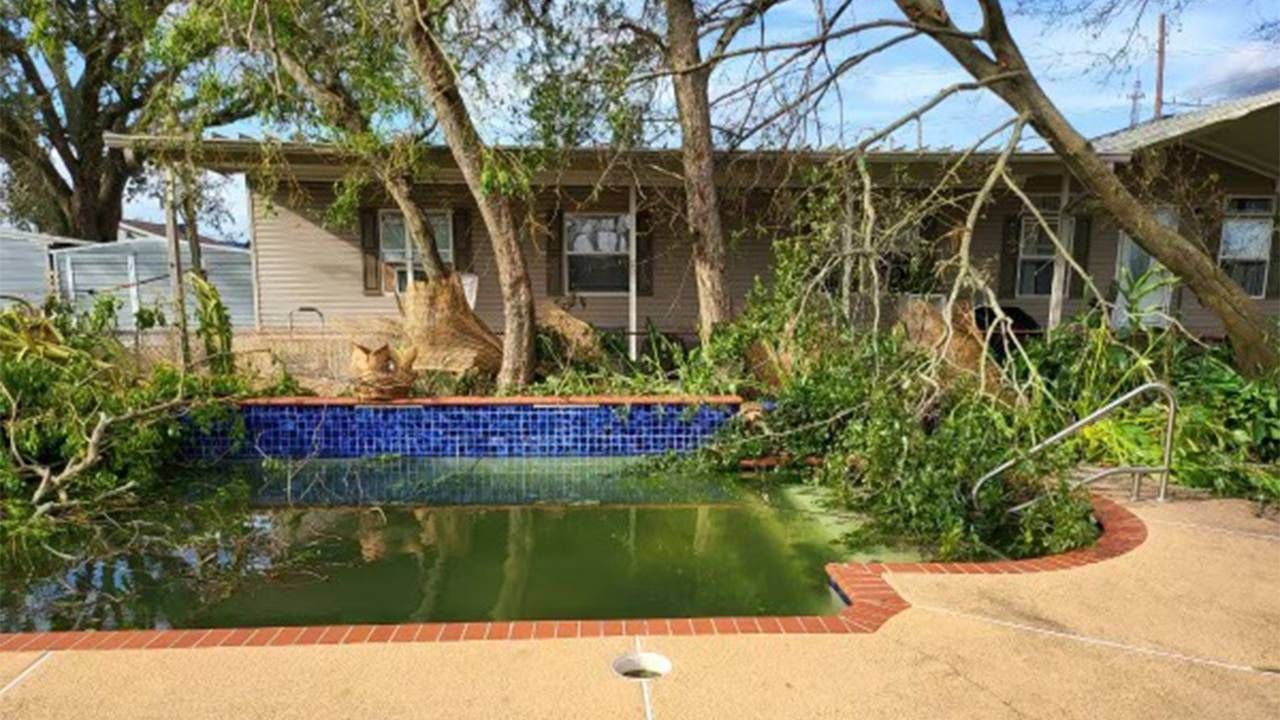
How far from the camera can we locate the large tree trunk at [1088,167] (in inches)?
255

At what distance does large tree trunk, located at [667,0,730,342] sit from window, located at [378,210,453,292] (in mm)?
3924

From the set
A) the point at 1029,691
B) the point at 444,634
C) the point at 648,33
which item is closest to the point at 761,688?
the point at 1029,691

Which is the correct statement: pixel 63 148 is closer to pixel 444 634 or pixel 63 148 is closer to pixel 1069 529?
pixel 444 634

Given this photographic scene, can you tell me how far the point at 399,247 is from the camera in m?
10.9

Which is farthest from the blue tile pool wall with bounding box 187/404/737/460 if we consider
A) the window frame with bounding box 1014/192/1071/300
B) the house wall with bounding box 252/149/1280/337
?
the window frame with bounding box 1014/192/1071/300

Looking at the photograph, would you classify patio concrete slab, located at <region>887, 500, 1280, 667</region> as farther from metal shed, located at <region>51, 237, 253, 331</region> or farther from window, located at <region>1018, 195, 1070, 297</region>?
metal shed, located at <region>51, 237, 253, 331</region>

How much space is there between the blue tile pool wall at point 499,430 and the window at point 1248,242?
937cm

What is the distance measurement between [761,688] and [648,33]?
7.66 meters

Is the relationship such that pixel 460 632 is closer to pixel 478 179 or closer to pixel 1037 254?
pixel 478 179

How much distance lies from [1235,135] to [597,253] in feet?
27.7

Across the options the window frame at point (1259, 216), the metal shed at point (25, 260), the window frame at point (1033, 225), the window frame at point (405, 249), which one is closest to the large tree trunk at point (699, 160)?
the window frame at point (405, 249)

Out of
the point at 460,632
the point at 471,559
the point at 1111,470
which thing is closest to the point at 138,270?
the point at 471,559

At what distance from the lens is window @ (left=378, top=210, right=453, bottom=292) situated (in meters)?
10.8

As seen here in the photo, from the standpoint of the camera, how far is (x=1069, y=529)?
415cm
